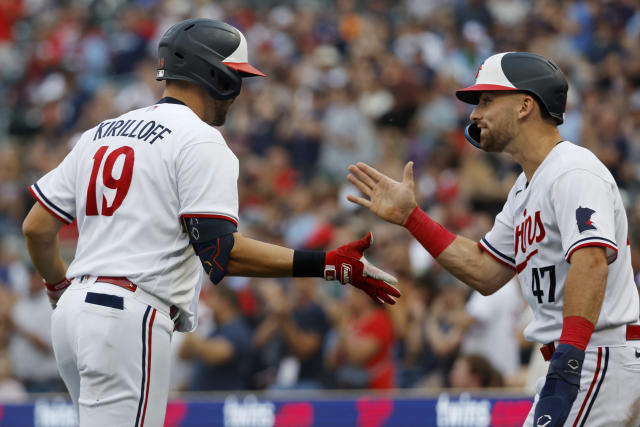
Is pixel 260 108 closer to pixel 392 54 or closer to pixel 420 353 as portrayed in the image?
pixel 392 54

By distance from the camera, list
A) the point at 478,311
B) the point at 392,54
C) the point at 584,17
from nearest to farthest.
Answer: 1. the point at 478,311
2. the point at 584,17
3. the point at 392,54

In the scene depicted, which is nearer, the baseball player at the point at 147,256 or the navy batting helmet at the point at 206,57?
the baseball player at the point at 147,256

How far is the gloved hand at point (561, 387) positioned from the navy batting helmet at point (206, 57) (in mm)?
2005

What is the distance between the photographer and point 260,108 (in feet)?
46.2

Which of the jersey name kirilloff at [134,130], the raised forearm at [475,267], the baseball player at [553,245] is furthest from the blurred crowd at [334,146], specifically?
the jersey name kirilloff at [134,130]

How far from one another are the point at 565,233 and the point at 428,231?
42.6 inches

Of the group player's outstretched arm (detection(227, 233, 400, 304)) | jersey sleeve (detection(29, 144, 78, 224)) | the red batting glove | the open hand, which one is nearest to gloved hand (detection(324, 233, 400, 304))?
player's outstretched arm (detection(227, 233, 400, 304))

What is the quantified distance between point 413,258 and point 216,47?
19.8ft

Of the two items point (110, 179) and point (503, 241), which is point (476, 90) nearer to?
point (503, 241)

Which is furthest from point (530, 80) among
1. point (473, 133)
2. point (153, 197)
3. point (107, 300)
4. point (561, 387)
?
point (107, 300)

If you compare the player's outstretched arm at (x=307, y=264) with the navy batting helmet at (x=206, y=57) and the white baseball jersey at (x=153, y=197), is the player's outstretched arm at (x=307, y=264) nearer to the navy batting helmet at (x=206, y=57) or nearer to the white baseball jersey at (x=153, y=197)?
the white baseball jersey at (x=153, y=197)

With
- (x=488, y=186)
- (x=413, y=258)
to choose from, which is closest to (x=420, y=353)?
(x=413, y=258)

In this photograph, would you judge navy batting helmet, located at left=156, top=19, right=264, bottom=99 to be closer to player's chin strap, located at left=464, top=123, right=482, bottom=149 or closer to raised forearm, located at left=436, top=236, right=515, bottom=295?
player's chin strap, located at left=464, top=123, right=482, bottom=149

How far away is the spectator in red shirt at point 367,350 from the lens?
28.8 feet
